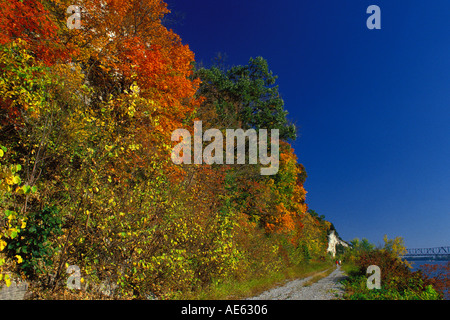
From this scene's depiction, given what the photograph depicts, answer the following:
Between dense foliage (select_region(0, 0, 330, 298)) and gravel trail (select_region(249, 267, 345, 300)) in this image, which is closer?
dense foliage (select_region(0, 0, 330, 298))

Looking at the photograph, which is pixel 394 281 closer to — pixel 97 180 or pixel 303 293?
pixel 303 293

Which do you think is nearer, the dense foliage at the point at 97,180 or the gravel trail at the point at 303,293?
the dense foliage at the point at 97,180

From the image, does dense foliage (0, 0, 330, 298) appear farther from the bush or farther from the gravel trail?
the bush

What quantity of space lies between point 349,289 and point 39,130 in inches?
540

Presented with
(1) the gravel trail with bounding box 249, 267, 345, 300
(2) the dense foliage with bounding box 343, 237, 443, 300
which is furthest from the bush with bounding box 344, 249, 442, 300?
(1) the gravel trail with bounding box 249, 267, 345, 300

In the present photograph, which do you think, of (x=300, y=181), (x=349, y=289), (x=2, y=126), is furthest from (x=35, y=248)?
(x=300, y=181)

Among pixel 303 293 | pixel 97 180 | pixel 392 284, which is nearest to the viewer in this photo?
pixel 97 180

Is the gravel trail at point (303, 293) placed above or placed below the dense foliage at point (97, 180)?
below

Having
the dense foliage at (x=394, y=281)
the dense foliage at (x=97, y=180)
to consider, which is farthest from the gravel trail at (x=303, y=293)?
the dense foliage at (x=97, y=180)

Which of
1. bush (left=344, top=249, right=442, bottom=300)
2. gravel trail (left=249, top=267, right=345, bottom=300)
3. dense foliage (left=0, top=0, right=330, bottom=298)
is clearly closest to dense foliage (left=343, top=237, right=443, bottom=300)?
bush (left=344, top=249, right=442, bottom=300)

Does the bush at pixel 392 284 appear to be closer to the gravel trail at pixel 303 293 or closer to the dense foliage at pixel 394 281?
the dense foliage at pixel 394 281

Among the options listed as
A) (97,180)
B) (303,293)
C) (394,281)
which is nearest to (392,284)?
(394,281)

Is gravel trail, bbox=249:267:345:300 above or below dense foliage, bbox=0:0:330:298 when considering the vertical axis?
below

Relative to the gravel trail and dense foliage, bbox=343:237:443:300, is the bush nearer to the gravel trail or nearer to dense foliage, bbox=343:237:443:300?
dense foliage, bbox=343:237:443:300
